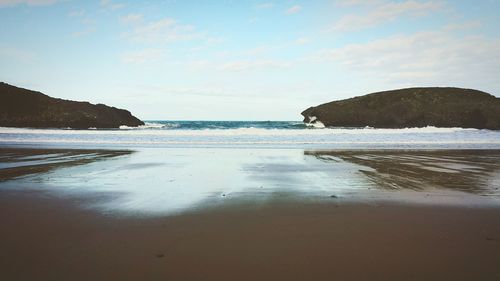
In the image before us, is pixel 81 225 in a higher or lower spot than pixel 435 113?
lower

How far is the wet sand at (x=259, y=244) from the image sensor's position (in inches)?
114

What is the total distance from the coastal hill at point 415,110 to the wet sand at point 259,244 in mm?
39675

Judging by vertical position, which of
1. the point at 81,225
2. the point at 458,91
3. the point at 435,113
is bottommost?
Answer: the point at 81,225

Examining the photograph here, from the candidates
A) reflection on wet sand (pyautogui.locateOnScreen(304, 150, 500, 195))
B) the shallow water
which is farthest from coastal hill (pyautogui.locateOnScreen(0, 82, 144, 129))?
reflection on wet sand (pyautogui.locateOnScreen(304, 150, 500, 195))

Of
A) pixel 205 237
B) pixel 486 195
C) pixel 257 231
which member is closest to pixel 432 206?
pixel 486 195

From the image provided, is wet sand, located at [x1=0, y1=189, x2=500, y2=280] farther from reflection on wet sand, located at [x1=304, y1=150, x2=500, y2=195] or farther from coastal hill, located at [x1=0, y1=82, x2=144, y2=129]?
coastal hill, located at [x1=0, y1=82, x2=144, y2=129]

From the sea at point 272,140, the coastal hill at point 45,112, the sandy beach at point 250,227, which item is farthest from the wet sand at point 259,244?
the coastal hill at point 45,112

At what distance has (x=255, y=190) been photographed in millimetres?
6418

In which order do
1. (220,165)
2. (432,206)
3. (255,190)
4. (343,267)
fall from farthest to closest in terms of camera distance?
1. (220,165)
2. (255,190)
3. (432,206)
4. (343,267)

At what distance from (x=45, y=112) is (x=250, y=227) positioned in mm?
50047

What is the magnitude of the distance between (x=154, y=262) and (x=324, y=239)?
69.8 inches

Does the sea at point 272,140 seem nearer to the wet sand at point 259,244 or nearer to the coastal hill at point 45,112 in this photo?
the wet sand at point 259,244

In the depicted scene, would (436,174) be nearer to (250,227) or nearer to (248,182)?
(248,182)

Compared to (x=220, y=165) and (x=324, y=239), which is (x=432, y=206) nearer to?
(x=324, y=239)
